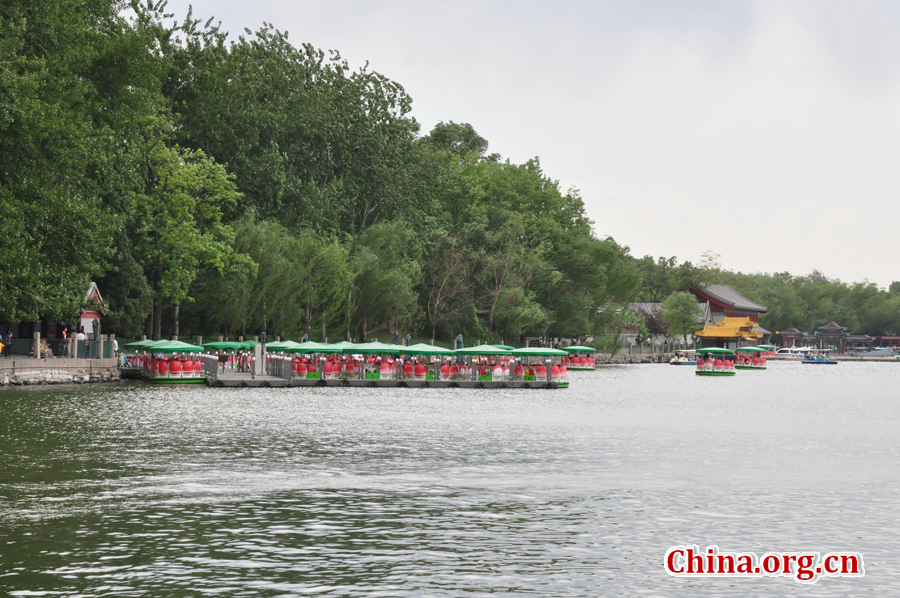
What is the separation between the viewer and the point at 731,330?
14712 centimetres

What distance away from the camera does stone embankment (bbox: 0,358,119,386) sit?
51.5 m

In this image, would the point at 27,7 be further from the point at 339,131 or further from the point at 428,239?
the point at 428,239

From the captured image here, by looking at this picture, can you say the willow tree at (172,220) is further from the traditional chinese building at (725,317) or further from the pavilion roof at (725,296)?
the pavilion roof at (725,296)

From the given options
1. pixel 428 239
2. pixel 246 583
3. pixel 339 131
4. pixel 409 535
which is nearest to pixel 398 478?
pixel 409 535

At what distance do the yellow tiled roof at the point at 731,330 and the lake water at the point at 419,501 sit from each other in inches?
4326

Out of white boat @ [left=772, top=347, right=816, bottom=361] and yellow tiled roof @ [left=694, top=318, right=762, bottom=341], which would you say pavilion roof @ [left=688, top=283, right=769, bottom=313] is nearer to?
yellow tiled roof @ [left=694, top=318, right=762, bottom=341]

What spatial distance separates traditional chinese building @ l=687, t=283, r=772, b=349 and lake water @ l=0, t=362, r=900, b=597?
111431 mm

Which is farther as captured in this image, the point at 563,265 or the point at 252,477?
the point at 563,265

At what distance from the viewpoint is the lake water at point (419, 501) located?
13820 millimetres

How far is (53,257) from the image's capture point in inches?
2106

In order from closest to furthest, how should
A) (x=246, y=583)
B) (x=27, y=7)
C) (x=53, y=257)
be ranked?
(x=246, y=583) < (x=27, y=7) < (x=53, y=257)

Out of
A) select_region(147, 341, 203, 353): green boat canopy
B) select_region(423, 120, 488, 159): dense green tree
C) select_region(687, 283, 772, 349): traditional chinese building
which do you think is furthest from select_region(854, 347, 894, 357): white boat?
select_region(147, 341, 203, 353): green boat canopy

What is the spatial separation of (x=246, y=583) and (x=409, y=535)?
3.67 m

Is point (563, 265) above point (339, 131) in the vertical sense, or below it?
below
